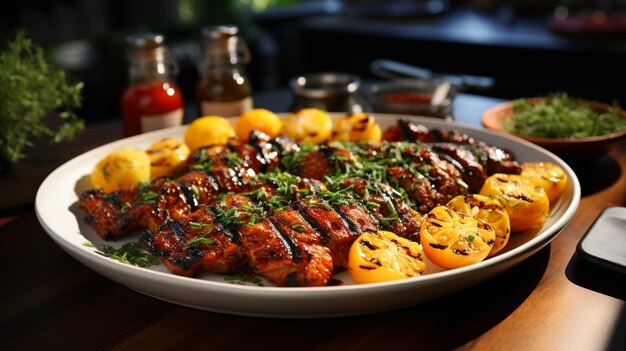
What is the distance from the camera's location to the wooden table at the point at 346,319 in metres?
1.39

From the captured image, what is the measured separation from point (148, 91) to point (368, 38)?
4.57 metres

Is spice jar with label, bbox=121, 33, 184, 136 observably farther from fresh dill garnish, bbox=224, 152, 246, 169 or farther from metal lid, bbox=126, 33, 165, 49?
fresh dill garnish, bbox=224, 152, 246, 169

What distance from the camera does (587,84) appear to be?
552cm

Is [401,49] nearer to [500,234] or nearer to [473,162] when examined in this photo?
[473,162]

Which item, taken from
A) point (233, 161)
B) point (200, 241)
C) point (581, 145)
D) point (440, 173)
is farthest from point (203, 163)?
point (581, 145)

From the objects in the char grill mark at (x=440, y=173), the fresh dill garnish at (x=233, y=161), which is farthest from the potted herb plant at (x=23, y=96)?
the char grill mark at (x=440, y=173)

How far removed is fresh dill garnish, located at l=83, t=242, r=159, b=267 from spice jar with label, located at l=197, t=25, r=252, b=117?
1170 mm

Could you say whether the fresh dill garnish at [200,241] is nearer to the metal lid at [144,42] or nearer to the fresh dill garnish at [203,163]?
the fresh dill garnish at [203,163]

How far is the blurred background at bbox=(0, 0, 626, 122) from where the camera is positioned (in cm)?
561

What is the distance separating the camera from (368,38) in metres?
6.88

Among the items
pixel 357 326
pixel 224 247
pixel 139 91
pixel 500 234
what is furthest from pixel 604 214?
pixel 139 91

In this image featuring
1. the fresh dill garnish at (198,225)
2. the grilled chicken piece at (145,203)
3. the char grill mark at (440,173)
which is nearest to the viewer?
the fresh dill garnish at (198,225)

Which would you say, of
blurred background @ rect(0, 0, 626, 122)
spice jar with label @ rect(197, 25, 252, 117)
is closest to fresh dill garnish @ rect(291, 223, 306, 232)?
spice jar with label @ rect(197, 25, 252, 117)

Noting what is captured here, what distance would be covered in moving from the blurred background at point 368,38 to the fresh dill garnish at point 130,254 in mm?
4526
